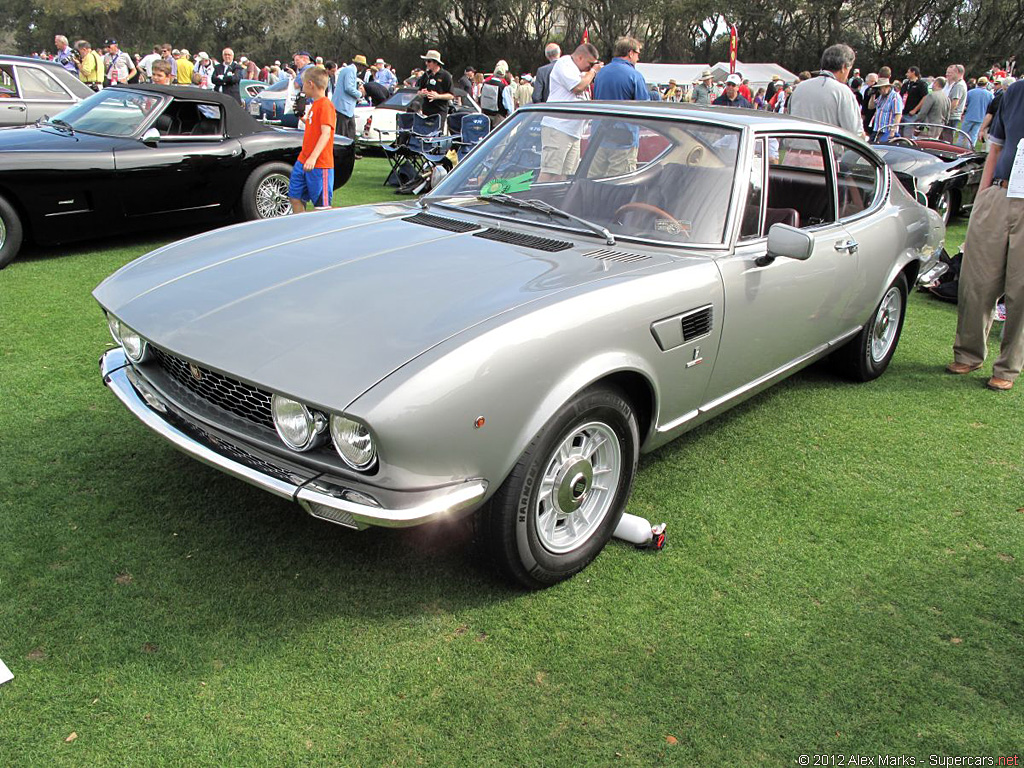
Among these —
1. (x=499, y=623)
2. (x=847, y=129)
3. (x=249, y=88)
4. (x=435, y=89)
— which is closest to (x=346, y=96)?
(x=435, y=89)

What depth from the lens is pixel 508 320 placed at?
253 centimetres

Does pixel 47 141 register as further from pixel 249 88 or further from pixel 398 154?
pixel 249 88

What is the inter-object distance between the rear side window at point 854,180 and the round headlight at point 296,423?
10.5ft

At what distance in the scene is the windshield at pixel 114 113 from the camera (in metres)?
7.26

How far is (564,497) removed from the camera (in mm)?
2895

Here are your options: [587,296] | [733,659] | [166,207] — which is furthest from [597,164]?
[166,207]

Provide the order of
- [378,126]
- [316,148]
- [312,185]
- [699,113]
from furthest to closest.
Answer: [378,126], [312,185], [316,148], [699,113]

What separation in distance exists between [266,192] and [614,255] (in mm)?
5900

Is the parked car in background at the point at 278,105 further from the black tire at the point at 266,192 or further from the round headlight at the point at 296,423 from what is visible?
the round headlight at the point at 296,423

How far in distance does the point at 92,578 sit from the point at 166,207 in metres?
5.31

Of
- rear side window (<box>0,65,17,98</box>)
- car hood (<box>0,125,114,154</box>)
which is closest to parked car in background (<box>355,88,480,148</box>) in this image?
rear side window (<box>0,65,17,98</box>)

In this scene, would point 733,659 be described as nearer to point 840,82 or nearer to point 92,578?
point 92,578

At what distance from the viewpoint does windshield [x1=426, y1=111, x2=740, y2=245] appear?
11.4ft

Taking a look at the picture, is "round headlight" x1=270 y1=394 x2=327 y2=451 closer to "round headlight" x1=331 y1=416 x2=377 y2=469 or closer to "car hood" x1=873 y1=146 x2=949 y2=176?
"round headlight" x1=331 y1=416 x2=377 y2=469
